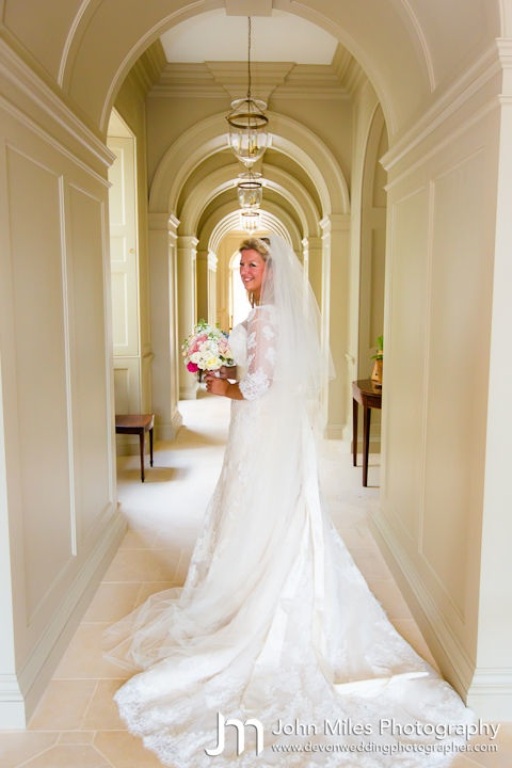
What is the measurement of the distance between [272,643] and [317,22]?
399 cm

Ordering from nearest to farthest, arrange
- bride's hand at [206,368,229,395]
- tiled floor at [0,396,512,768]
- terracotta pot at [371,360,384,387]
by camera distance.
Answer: tiled floor at [0,396,512,768]
bride's hand at [206,368,229,395]
terracotta pot at [371,360,384,387]

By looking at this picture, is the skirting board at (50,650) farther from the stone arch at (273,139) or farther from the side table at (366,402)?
the stone arch at (273,139)

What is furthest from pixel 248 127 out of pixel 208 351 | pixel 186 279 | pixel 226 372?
pixel 186 279

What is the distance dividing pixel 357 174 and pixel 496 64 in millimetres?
5441

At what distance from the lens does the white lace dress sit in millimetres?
2643

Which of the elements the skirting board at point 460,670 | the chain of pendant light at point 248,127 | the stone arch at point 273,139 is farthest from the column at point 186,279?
the skirting board at point 460,670

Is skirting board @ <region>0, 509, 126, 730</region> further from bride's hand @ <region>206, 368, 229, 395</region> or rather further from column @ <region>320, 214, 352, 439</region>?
column @ <region>320, 214, 352, 439</region>

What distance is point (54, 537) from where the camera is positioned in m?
3.37

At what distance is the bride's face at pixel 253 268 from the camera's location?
11.1 ft

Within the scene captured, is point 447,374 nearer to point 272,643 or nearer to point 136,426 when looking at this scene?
point 272,643

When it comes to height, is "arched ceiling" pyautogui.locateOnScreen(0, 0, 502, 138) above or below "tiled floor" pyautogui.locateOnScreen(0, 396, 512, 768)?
above

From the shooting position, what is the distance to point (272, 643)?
10.0ft

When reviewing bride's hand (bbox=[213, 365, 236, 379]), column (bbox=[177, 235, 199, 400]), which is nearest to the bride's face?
bride's hand (bbox=[213, 365, 236, 379])

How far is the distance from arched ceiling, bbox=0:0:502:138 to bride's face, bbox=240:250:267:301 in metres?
1.31
